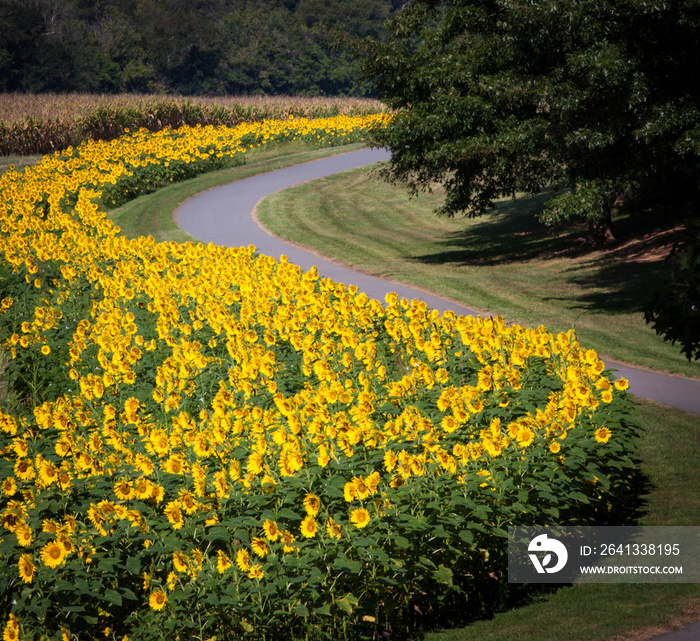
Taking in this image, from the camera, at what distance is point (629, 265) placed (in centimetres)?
1562

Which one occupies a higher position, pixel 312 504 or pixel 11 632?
pixel 312 504

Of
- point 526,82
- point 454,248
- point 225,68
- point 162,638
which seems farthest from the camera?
point 225,68

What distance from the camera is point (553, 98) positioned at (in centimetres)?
1238

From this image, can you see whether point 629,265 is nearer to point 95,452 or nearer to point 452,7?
point 452,7

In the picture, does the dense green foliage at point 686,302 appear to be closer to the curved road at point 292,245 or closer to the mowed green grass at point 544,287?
the mowed green grass at point 544,287

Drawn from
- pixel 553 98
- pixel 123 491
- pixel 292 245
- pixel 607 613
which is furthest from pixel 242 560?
pixel 292 245

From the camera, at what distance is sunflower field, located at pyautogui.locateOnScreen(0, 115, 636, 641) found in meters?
4.35

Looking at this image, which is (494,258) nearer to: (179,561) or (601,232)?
(601,232)

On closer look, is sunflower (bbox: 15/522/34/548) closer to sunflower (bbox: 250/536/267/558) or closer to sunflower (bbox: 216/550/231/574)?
sunflower (bbox: 216/550/231/574)

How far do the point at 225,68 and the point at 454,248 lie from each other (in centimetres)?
5150

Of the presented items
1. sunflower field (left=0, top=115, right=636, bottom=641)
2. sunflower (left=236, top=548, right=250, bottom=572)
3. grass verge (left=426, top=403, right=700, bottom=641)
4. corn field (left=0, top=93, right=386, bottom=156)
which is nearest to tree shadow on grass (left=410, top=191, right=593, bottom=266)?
sunflower field (left=0, top=115, right=636, bottom=641)

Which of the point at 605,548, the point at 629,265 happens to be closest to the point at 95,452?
the point at 605,548

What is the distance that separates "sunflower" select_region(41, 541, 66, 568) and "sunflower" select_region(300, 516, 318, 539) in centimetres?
123

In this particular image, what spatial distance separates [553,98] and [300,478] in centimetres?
918
